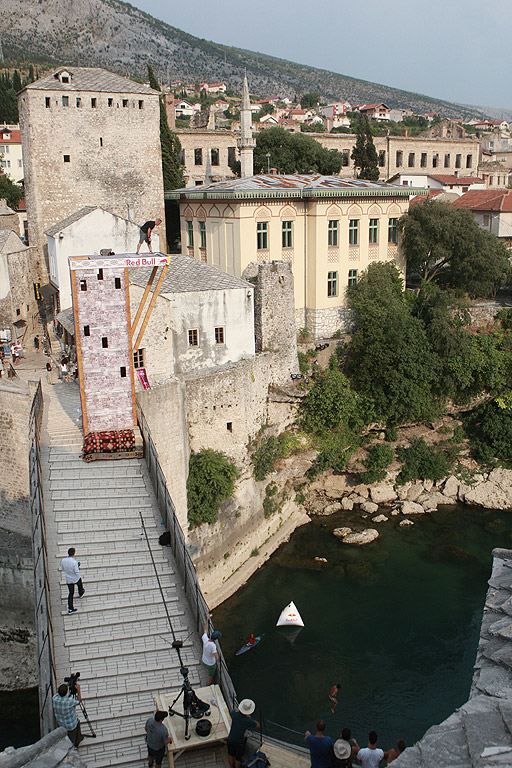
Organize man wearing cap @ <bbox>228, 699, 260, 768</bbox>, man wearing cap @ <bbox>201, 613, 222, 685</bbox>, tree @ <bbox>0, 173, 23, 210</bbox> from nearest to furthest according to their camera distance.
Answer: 1. man wearing cap @ <bbox>228, 699, 260, 768</bbox>
2. man wearing cap @ <bbox>201, 613, 222, 685</bbox>
3. tree @ <bbox>0, 173, 23, 210</bbox>

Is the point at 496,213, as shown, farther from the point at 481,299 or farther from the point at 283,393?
the point at 283,393

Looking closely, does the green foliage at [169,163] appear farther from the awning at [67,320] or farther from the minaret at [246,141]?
the awning at [67,320]

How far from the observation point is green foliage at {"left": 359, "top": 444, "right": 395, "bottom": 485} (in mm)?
25188

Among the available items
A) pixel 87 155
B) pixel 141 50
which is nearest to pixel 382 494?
pixel 87 155

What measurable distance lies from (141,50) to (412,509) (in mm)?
115297

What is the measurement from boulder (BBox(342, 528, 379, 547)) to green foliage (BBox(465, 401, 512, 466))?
6.47 m

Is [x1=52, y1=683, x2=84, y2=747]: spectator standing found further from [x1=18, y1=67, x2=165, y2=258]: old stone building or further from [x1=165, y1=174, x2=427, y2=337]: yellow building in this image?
[x1=18, y1=67, x2=165, y2=258]: old stone building

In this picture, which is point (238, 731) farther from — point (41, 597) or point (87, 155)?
point (87, 155)

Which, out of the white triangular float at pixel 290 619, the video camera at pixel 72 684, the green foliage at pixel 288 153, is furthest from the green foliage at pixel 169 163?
the video camera at pixel 72 684

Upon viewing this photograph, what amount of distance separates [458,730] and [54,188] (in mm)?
25521

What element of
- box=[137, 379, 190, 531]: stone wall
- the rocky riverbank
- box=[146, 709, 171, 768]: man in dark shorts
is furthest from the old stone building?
box=[146, 709, 171, 768]: man in dark shorts

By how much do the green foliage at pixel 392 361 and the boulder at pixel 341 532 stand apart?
4767 mm

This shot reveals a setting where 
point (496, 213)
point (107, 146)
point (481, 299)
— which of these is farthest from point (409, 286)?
point (107, 146)

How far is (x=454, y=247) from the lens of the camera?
94.4 feet
